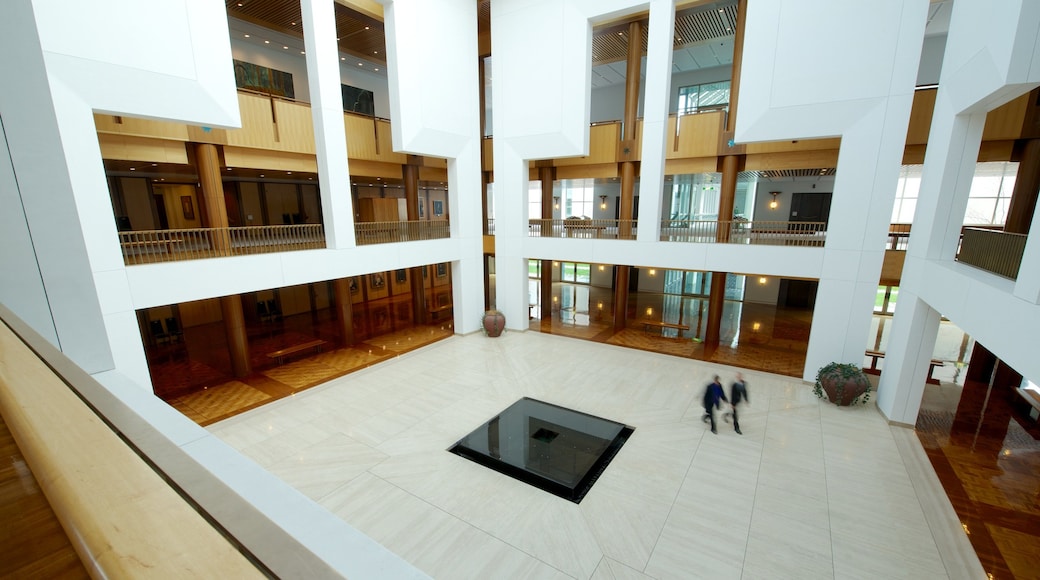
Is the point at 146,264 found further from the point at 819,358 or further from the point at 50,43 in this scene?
the point at 819,358

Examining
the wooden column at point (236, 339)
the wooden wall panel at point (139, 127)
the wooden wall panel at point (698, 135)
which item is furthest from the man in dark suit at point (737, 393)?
the wooden wall panel at point (139, 127)

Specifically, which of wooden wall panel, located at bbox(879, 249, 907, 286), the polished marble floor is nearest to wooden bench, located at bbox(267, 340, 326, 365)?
the polished marble floor

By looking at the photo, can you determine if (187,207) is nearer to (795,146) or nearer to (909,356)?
(795,146)

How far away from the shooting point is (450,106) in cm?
1341

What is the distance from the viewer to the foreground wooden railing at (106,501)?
0.54 metres

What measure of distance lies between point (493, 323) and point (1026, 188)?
48.1 ft

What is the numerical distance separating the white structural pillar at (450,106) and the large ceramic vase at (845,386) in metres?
11.0

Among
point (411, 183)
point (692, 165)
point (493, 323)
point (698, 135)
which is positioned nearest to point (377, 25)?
point (411, 183)

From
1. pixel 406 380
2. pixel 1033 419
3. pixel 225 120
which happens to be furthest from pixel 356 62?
pixel 1033 419

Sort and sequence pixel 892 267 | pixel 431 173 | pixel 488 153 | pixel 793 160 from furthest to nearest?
pixel 431 173
pixel 488 153
pixel 793 160
pixel 892 267

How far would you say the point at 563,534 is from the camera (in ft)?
19.6

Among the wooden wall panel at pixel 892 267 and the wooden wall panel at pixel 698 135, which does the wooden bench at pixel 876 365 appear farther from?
the wooden wall panel at pixel 698 135

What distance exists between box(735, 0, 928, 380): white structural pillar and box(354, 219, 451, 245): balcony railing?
9937 millimetres

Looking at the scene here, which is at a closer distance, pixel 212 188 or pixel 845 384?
pixel 845 384
